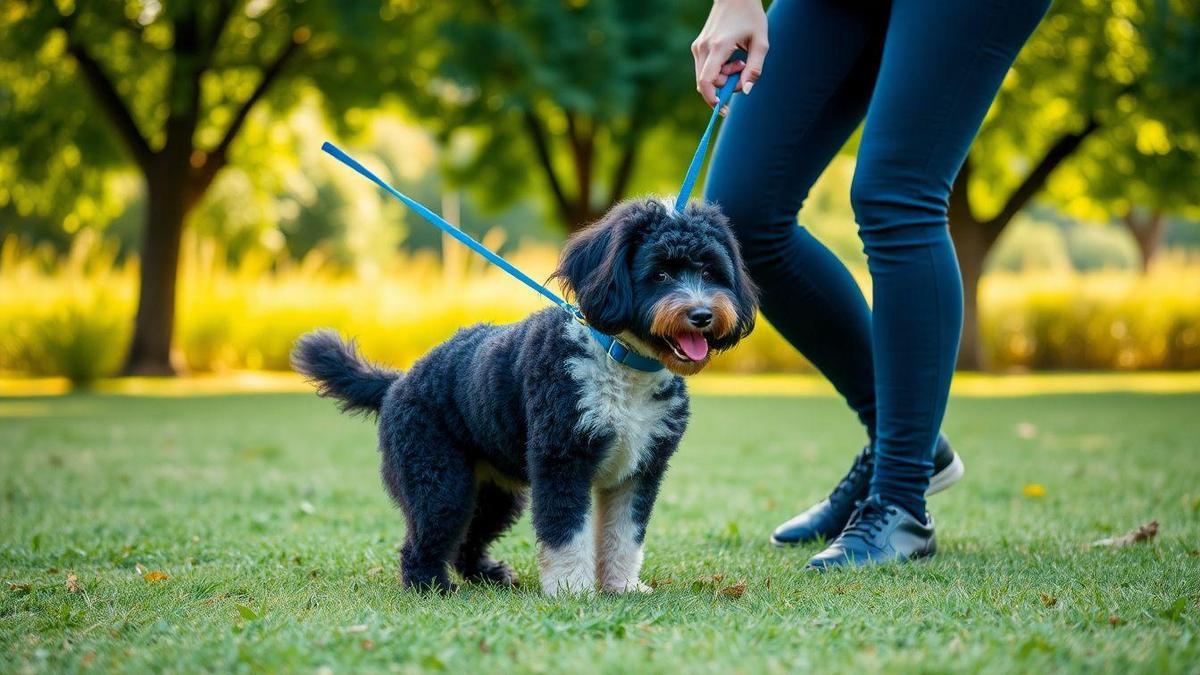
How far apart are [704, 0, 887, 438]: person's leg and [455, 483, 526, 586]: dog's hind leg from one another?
3.65ft

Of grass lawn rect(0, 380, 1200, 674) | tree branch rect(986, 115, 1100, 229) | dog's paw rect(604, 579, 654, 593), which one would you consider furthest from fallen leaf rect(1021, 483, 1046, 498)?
tree branch rect(986, 115, 1100, 229)

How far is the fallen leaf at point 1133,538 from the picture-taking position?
12.1 feet

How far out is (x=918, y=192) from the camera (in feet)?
10.7

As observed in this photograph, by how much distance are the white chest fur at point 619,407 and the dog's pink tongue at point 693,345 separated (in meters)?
0.13

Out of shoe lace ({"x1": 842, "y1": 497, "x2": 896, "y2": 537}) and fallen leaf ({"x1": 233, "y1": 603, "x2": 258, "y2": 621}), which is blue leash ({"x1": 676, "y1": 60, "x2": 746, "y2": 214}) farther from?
fallen leaf ({"x1": 233, "y1": 603, "x2": 258, "y2": 621})

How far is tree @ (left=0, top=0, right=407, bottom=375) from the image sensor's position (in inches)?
623

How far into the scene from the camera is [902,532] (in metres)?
3.39

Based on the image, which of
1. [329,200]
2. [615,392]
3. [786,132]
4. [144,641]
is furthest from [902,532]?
[329,200]

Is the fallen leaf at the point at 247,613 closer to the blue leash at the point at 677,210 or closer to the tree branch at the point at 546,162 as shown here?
the blue leash at the point at 677,210

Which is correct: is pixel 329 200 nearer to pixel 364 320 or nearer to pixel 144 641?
pixel 364 320

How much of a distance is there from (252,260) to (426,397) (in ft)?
58.6

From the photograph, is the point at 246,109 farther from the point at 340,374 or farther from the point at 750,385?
the point at 340,374

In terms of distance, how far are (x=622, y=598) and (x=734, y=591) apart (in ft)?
1.00

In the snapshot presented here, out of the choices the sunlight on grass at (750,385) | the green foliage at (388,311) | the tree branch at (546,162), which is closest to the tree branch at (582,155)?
the tree branch at (546,162)
